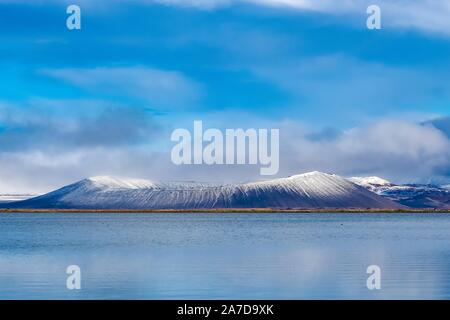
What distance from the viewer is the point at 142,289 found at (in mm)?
37031

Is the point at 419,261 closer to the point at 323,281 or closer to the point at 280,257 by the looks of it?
the point at 280,257

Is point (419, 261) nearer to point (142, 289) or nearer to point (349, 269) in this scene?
point (349, 269)

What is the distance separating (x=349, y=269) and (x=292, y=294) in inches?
488

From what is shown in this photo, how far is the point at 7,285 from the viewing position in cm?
3888

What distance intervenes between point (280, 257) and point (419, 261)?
10.1m
